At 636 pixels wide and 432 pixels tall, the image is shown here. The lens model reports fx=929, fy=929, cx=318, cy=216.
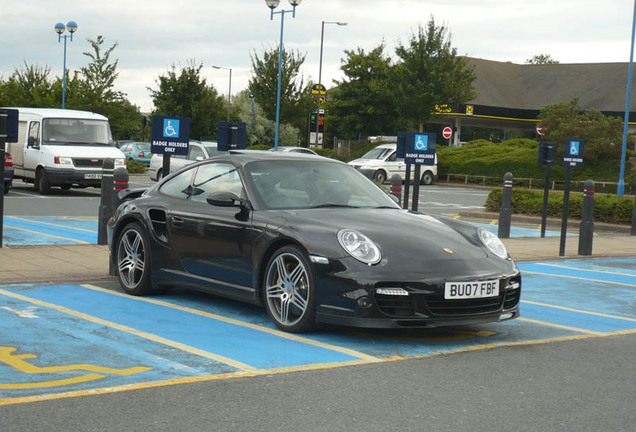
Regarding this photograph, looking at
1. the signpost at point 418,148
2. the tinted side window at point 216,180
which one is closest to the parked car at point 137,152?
the signpost at point 418,148

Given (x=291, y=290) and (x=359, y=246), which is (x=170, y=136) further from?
(x=359, y=246)

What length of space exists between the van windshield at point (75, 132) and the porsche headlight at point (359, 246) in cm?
1891

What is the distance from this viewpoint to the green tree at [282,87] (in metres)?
56.8

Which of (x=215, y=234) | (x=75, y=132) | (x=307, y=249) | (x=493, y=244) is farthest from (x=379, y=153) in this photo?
(x=307, y=249)

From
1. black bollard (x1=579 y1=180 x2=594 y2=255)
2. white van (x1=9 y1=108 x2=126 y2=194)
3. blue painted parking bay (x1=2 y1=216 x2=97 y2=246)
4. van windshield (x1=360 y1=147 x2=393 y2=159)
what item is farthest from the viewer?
van windshield (x1=360 y1=147 x2=393 y2=159)

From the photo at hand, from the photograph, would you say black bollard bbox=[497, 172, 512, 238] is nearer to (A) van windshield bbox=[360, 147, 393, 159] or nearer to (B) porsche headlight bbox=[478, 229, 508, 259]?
(B) porsche headlight bbox=[478, 229, 508, 259]

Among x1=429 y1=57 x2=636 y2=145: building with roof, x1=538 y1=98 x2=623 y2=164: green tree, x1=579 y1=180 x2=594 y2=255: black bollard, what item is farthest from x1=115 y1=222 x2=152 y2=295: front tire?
x1=429 y1=57 x2=636 y2=145: building with roof

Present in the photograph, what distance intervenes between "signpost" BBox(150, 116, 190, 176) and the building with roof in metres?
51.4

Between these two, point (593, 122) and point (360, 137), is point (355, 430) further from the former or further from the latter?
point (360, 137)

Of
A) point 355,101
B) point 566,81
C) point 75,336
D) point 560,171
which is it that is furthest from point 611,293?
point 566,81

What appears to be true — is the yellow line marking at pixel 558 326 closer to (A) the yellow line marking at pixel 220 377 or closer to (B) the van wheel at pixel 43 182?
(A) the yellow line marking at pixel 220 377

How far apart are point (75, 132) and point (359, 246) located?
760 inches

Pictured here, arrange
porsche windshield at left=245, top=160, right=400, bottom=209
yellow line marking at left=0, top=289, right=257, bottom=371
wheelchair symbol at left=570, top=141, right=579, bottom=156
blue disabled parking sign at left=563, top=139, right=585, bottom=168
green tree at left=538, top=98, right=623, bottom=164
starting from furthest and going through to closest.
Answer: green tree at left=538, top=98, right=623, bottom=164 → wheelchair symbol at left=570, top=141, right=579, bottom=156 → blue disabled parking sign at left=563, top=139, right=585, bottom=168 → porsche windshield at left=245, top=160, right=400, bottom=209 → yellow line marking at left=0, top=289, right=257, bottom=371

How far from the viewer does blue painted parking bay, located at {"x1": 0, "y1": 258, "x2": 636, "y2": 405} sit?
5.46m
